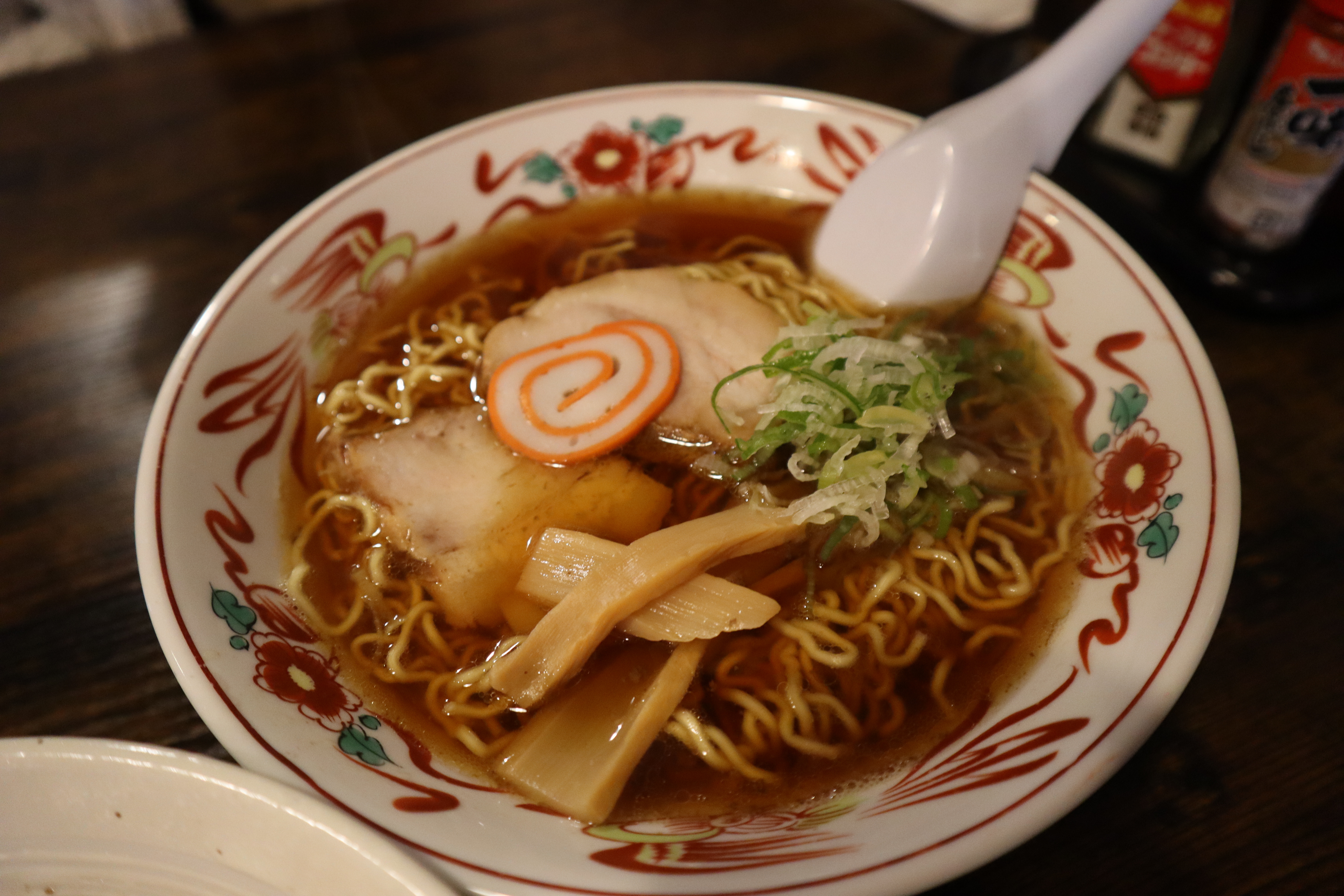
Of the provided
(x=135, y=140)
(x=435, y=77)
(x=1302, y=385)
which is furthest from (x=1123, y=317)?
(x=135, y=140)

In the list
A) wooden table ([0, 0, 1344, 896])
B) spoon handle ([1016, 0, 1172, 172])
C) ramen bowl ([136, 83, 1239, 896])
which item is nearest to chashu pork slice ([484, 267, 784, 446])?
ramen bowl ([136, 83, 1239, 896])

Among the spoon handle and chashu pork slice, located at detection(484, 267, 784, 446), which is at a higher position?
the spoon handle

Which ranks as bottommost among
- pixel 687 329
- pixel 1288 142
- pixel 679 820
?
pixel 679 820

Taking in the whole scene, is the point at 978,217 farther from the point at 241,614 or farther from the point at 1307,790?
the point at 241,614

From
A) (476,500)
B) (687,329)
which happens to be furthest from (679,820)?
(687,329)

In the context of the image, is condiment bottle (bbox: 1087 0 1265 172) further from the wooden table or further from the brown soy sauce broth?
the brown soy sauce broth

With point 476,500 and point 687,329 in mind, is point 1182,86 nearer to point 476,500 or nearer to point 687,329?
point 687,329
